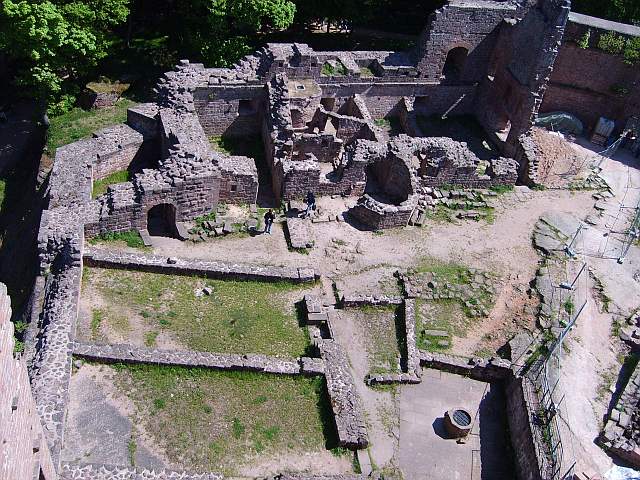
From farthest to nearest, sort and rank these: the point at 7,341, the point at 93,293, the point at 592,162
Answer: the point at 592,162 → the point at 93,293 → the point at 7,341

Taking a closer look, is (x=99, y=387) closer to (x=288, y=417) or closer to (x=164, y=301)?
(x=164, y=301)

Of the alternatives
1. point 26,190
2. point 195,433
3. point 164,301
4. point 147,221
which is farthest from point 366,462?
→ point 26,190

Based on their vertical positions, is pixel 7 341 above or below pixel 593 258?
above

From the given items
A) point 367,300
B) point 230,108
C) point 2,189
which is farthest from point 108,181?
point 367,300

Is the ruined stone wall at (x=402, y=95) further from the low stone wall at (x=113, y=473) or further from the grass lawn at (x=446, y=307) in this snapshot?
the low stone wall at (x=113, y=473)

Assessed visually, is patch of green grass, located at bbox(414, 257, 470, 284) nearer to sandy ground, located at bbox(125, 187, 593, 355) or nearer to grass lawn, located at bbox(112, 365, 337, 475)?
sandy ground, located at bbox(125, 187, 593, 355)

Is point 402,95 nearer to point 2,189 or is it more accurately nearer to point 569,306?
point 569,306
